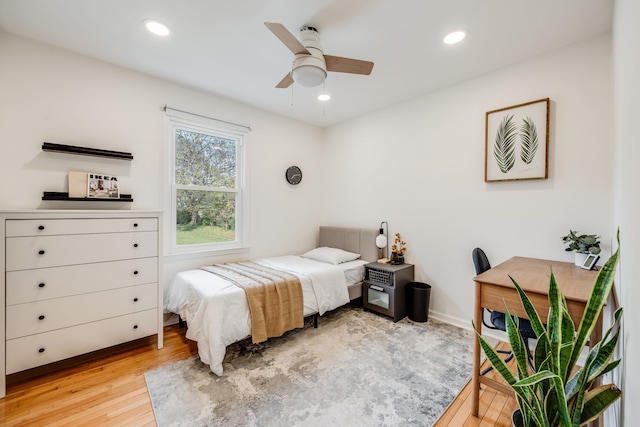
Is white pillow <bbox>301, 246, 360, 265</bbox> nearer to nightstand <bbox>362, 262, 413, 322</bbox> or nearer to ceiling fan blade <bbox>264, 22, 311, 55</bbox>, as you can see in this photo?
nightstand <bbox>362, 262, 413, 322</bbox>

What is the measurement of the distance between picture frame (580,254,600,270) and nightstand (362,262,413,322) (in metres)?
1.51

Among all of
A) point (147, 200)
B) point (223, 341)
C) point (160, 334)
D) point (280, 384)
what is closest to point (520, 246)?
point (280, 384)

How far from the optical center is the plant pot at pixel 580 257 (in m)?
1.99

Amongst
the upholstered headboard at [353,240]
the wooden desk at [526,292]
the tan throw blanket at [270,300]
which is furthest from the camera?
the upholstered headboard at [353,240]

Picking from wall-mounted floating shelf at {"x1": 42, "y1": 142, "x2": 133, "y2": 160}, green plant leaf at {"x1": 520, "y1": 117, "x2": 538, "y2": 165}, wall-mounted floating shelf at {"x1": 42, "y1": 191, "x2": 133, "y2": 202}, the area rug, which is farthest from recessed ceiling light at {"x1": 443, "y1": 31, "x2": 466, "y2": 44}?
wall-mounted floating shelf at {"x1": 42, "y1": 191, "x2": 133, "y2": 202}

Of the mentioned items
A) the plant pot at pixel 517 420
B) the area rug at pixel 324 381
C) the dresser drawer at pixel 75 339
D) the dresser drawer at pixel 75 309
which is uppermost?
the dresser drawer at pixel 75 309

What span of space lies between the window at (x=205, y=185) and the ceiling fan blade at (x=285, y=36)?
1767 millimetres

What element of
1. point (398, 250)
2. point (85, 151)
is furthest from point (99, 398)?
point (398, 250)

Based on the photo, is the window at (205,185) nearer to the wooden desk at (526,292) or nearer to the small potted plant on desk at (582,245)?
the wooden desk at (526,292)

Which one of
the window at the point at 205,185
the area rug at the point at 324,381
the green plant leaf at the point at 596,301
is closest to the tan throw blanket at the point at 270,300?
the area rug at the point at 324,381

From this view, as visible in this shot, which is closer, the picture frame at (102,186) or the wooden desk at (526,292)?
the wooden desk at (526,292)

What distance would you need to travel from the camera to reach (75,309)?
2088 mm

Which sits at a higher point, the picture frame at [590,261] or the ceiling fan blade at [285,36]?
the ceiling fan blade at [285,36]

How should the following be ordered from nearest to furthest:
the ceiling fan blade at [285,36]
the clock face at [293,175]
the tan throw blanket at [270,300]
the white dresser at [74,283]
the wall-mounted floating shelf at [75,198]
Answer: the ceiling fan blade at [285,36] → the white dresser at [74,283] → the wall-mounted floating shelf at [75,198] → the tan throw blanket at [270,300] → the clock face at [293,175]
